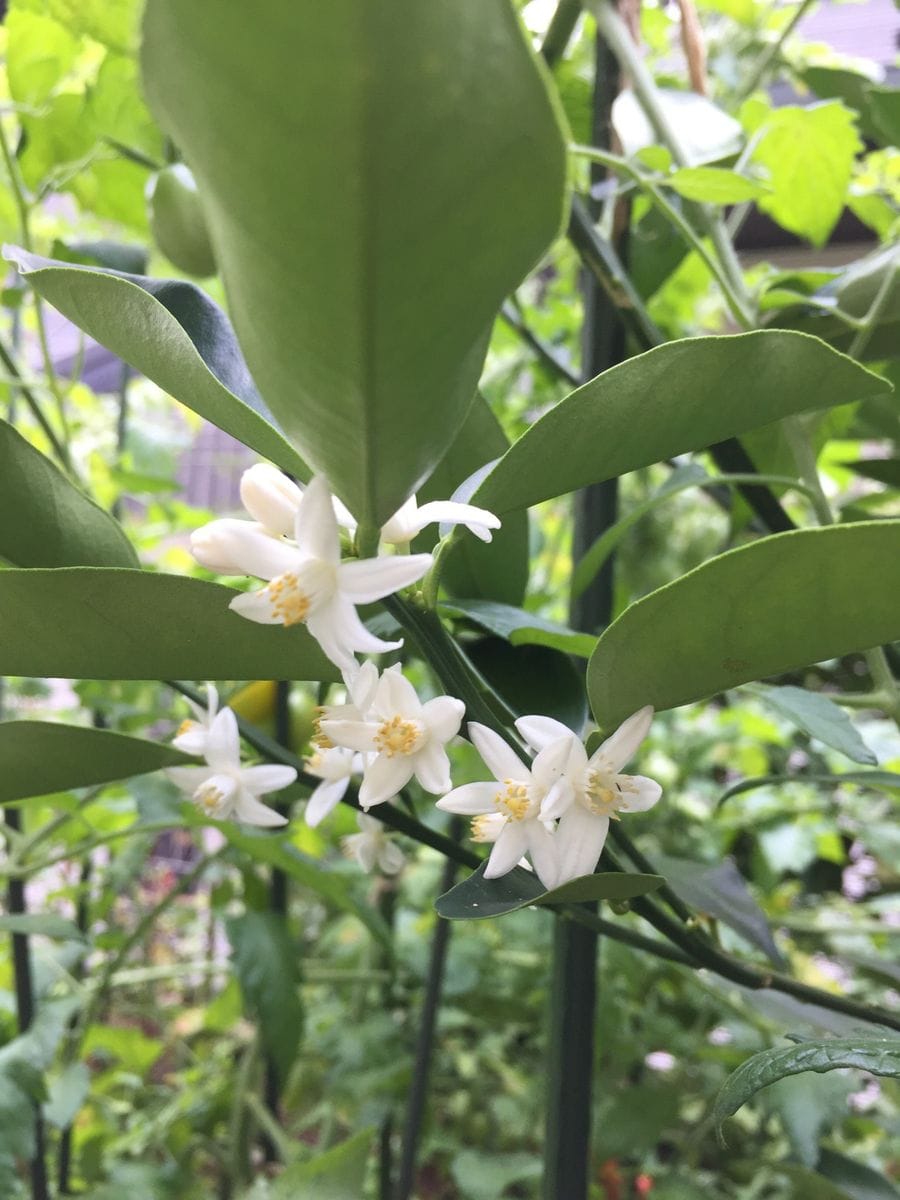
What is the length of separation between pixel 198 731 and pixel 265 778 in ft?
0.09

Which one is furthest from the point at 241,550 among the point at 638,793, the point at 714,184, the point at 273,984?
the point at 273,984

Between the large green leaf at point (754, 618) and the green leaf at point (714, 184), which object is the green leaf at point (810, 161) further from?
the large green leaf at point (754, 618)

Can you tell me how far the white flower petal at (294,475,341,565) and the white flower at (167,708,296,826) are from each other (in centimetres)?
12

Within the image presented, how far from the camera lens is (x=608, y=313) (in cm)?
43

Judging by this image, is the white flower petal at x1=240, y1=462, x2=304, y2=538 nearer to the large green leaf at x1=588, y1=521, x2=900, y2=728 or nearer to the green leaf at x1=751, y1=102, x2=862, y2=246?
the large green leaf at x1=588, y1=521, x2=900, y2=728

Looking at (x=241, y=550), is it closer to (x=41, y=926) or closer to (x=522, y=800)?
(x=522, y=800)

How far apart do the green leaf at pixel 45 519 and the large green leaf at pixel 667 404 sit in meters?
0.11

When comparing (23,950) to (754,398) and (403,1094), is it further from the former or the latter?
(754,398)

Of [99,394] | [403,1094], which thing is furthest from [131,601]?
[99,394]

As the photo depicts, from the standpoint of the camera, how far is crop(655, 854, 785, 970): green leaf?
363 mm

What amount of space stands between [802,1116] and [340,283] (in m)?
0.51

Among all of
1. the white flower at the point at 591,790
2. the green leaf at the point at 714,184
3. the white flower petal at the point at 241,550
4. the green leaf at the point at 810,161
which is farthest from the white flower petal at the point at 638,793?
the green leaf at the point at 810,161

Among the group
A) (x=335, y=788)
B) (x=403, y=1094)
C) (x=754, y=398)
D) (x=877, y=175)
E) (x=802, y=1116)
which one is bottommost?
(x=403, y=1094)

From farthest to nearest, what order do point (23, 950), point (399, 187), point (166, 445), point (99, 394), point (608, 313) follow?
1. point (99, 394)
2. point (166, 445)
3. point (23, 950)
4. point (608, 313)
5. point (399, 187)
